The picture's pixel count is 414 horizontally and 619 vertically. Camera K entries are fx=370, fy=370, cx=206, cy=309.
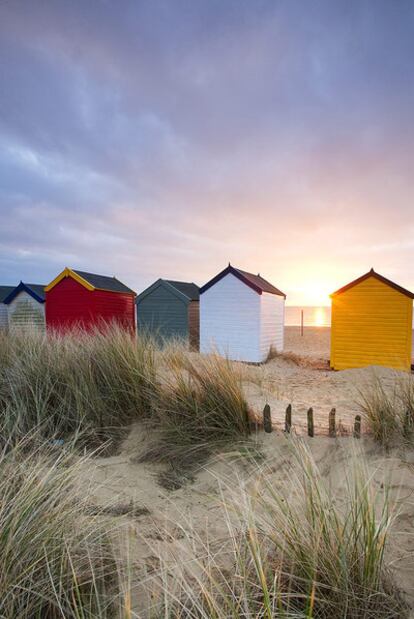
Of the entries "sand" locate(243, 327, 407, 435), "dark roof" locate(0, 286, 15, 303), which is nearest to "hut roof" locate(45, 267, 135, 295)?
"sand" locate(243, 327, 407, 435)

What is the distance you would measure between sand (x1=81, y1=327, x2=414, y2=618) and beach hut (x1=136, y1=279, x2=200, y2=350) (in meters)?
8.41

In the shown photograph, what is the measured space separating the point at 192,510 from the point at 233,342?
9909mm

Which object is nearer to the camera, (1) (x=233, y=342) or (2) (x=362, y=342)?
(2) (x=362, y=342)

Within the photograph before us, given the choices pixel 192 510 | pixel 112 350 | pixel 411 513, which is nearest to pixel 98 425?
pixel 112 350

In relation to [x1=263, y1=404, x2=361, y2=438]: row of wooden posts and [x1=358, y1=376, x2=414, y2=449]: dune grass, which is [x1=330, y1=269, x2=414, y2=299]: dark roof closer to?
[x1=358, y1=376, x2=414, y2=449]: dune grass

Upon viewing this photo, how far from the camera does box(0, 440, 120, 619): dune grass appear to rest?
1850mm

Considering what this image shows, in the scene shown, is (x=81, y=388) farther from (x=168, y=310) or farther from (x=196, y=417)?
(x=168, y=310)

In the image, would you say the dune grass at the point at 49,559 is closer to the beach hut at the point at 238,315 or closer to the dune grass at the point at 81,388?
the dune grass at the point at 81,388

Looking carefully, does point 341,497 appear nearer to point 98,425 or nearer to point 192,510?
point 192,510

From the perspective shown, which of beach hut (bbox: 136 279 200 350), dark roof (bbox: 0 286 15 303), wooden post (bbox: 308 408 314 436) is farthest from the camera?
dark roof (bbox: 0 286 15 303)

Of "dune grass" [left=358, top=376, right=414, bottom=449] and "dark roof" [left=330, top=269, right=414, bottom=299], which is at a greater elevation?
"dark roof" [left=330, top=269, right=414, bottom=299]

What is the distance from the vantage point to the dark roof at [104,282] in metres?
15.0

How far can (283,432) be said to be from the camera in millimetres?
4359

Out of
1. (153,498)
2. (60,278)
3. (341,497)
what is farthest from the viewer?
(60,278)
